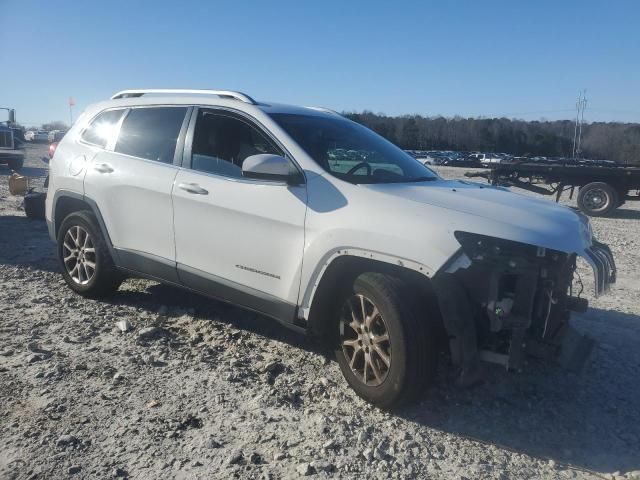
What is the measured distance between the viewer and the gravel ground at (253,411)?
2.86 meters

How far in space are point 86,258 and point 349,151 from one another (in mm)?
2746

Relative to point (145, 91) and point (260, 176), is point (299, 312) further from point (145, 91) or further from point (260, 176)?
point (145, 91)

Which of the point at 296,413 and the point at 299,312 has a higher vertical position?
the point at 299,312

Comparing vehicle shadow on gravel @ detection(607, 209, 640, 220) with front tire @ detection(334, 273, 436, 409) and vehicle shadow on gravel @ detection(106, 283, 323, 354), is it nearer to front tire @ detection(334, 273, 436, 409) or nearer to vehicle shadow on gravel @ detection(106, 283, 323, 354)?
vehicle shadow on gravel @ detection(106, 283, 323, 354)

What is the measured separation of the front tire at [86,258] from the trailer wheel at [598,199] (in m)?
12.9

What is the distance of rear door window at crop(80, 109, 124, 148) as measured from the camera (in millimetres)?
5117

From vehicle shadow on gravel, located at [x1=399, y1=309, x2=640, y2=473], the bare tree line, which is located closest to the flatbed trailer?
vehicle shadow on gravel, located at [x1=399, y1=309, x2=640, y2=473]

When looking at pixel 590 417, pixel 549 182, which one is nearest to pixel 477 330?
pixel 590 417

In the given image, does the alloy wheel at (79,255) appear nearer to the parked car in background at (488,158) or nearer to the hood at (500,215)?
the hood at (500,215)

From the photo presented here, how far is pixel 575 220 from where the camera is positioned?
350 cm

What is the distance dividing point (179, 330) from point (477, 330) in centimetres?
252

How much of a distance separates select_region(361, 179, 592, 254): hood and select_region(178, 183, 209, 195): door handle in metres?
1.34

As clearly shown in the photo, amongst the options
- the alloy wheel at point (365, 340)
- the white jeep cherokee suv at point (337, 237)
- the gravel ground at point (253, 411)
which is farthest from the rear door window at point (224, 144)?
the gravel ground at point (253, 411)

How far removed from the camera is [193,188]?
4.21m
